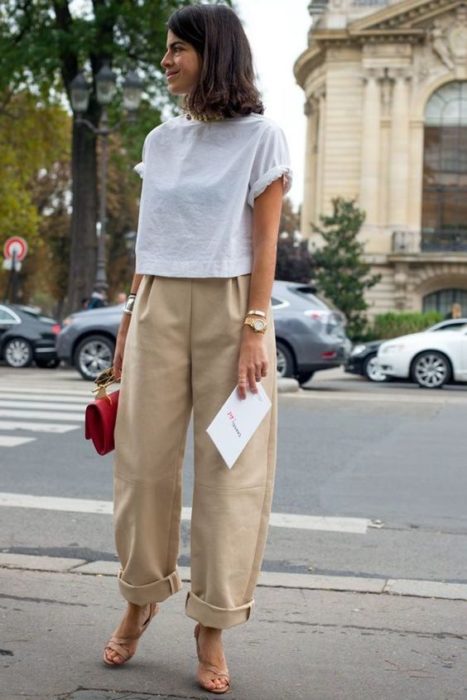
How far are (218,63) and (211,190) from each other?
1.25ft

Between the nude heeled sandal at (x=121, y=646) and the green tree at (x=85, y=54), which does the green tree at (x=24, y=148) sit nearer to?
the green tree at (x=85, y=54)

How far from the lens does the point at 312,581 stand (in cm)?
557

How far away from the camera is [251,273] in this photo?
3.98 metres

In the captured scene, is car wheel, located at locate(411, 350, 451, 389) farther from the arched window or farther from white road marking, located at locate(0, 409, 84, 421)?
the arched window

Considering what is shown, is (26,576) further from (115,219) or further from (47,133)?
(115,219)

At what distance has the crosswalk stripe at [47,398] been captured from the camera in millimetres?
15234

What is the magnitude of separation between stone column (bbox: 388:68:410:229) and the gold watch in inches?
2025

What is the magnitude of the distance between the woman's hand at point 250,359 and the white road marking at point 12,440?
6.84 meters

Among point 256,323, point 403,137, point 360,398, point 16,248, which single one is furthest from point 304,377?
point 403,137

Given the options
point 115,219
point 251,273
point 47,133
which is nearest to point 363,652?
point 251,273

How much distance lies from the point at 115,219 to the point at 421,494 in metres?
51.2

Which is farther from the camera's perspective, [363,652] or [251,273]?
[363,652]

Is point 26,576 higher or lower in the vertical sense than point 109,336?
lower

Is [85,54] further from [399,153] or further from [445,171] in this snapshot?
[445,171]
